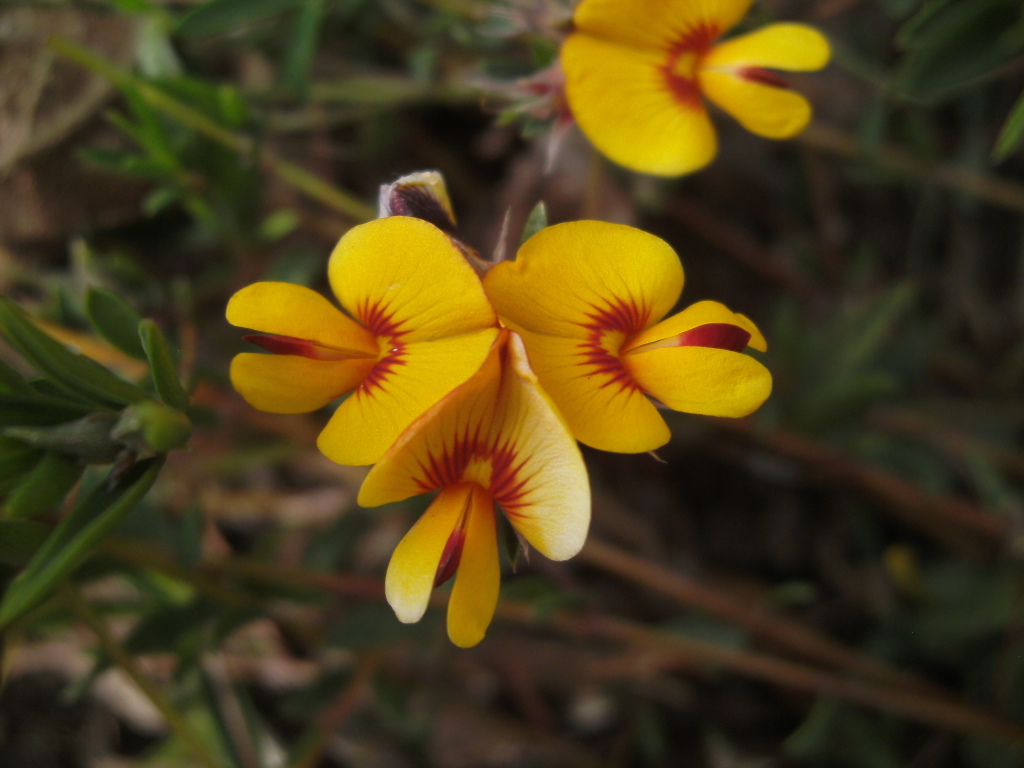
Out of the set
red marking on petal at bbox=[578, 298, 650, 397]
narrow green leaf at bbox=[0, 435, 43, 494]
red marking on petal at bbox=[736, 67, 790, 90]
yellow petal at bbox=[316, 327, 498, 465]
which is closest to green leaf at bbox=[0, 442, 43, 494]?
narrow green leaf at bbox=[0, 435, 43, 494]

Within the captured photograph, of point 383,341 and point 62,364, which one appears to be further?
point 383,341

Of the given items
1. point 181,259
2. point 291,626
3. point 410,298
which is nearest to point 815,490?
point 291,626

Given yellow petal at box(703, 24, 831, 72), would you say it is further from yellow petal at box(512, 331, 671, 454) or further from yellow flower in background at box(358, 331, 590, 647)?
yellow flower in background at box(358, 331, 590, 647)

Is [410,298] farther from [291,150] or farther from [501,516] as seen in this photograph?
[291,150]

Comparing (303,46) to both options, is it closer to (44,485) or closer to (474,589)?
(44,485)

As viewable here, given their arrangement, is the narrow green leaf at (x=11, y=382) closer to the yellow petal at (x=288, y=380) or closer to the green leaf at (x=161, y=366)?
the green leaf at (x=161, y=366)

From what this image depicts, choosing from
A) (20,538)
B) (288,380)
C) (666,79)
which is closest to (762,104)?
(666,79)
